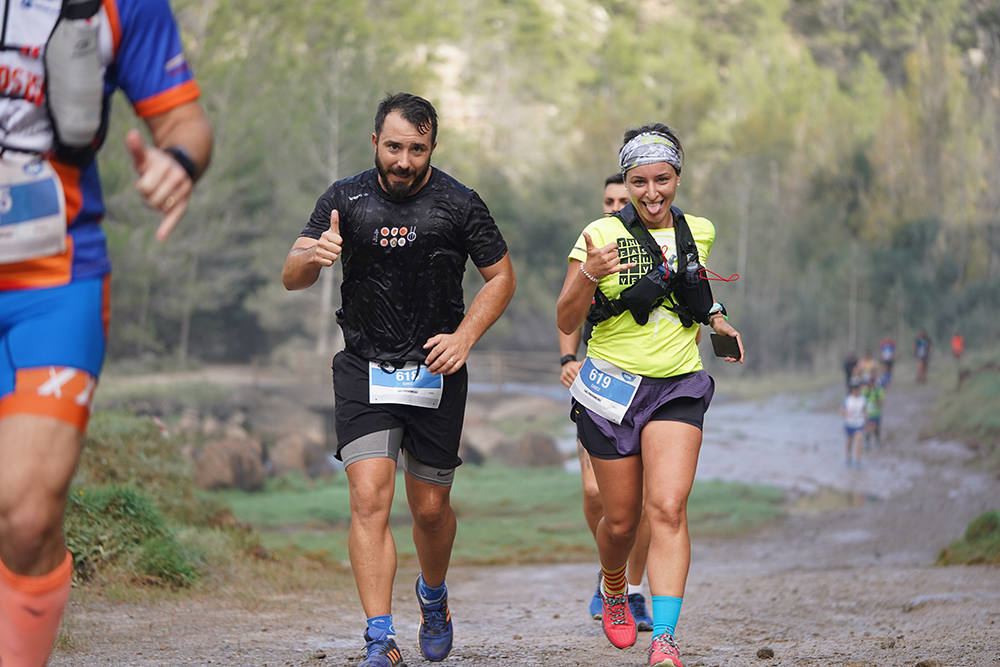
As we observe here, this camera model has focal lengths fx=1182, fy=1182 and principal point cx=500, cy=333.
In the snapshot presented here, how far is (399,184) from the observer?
4.61 meters

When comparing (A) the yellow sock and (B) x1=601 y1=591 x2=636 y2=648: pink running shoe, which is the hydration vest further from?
(B) x1=601 y1=591 x2=636 y2=648: pink running shoe

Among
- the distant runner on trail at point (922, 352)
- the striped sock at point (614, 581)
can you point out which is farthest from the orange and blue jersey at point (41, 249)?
the distant runner on trail at point (922, 352)

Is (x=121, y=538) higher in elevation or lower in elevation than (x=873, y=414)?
higher

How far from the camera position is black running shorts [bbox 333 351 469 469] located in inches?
183

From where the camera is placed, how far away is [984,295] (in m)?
24.5

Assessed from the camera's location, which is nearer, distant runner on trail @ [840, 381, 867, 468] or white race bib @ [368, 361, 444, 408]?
white race bib @ [368, 361, 444, 408]

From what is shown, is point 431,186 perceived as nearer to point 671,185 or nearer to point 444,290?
point 444,290

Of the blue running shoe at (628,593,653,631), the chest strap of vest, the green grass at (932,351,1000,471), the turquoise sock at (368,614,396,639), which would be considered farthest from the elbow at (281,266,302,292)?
the green grass at (932,351,1000,471)

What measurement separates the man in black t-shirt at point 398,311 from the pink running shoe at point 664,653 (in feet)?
3.30

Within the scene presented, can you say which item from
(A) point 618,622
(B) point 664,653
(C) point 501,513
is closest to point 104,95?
(B) point 664,653

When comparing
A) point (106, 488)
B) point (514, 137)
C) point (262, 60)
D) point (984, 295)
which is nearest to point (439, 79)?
point (514, 137)

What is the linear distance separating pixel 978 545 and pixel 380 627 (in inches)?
337

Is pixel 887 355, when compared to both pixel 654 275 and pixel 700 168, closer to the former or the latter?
pixel 700 168

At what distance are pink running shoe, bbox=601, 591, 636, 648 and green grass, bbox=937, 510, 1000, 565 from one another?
257 inches
